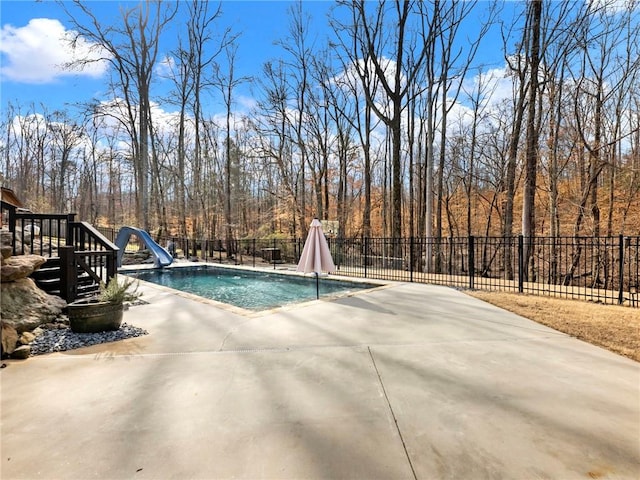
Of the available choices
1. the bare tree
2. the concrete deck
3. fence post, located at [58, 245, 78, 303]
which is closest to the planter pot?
the concrete deck

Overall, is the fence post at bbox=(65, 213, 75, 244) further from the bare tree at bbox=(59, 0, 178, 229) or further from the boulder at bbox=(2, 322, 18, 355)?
the bare tree at bbox=(59, 0, 178, 229)

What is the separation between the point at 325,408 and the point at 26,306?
13.2 ft

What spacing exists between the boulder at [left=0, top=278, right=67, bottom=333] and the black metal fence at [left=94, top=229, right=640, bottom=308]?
767cm

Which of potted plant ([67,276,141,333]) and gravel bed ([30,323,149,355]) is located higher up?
potted plant ([67,276,141,333])

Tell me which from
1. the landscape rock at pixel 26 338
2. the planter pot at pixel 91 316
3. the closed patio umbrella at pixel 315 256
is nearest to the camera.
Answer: the landscape rock at pixel 26 338

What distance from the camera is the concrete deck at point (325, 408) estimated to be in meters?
1.67

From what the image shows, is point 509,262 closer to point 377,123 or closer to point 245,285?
point 245,285

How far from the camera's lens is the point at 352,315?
196 inches

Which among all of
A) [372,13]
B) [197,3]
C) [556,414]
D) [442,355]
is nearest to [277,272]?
[442,355]

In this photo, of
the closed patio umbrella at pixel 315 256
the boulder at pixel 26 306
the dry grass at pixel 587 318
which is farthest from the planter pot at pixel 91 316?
the dry grass at pixel 587 318

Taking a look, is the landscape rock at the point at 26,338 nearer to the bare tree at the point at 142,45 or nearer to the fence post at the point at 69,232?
the fence post at the point at 69,232

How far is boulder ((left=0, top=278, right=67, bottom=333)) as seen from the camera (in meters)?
3.60

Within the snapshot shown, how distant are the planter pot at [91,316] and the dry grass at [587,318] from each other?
19.3ft

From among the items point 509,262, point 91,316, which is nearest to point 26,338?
point 91,316
